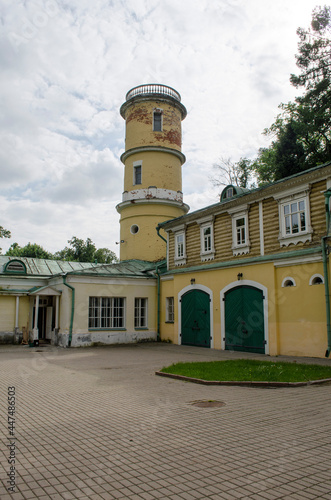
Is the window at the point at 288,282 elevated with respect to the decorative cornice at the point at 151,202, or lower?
lower

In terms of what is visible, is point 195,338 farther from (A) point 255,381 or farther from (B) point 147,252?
(A) point 255,381

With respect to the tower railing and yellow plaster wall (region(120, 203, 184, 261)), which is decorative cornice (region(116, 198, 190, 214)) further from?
the tower railing

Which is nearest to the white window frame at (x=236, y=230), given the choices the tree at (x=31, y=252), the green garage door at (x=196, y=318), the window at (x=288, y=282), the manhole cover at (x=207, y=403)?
the window at (x=288, y=282)

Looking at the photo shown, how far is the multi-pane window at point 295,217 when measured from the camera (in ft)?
48.0

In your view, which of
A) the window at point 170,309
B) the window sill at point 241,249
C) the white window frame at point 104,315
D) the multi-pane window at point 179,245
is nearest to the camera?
the window sill at point 241,249

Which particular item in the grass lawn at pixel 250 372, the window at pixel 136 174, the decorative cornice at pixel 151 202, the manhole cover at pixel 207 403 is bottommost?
the manhole cover at pixel 207 403

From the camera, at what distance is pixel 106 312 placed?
21.0 metres

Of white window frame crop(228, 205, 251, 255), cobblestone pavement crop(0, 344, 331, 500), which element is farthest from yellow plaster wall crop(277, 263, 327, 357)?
cobblestone pavement crop(0, 344, 331, 500)

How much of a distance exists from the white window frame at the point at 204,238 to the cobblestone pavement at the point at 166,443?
10486 millimetres

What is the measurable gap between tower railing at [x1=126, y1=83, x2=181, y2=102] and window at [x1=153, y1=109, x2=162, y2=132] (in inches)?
66.3

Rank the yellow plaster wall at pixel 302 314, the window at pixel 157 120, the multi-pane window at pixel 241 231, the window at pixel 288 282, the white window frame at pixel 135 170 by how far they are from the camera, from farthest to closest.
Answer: the window at pixel 157 120 < the white window frame at pixel 135 170 < the multi-pane window at pixel 241 231 < the window at pixel 288 282 < the yellow plaster wall at pixel 302 314

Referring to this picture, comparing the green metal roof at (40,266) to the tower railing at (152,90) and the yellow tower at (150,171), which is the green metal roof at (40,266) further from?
the tower railing at (152,90)

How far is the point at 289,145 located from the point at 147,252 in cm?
1166

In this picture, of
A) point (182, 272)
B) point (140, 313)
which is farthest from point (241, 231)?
point (140, 313)
